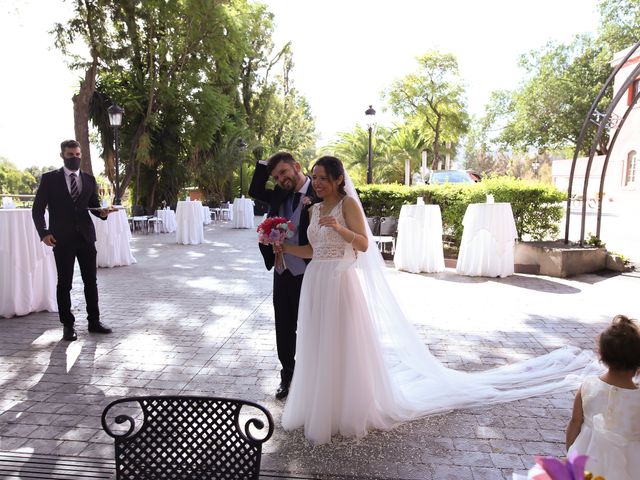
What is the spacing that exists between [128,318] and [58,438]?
315cm

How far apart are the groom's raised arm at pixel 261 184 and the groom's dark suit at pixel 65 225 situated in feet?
8.35

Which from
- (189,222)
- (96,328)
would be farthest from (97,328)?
(189,222)

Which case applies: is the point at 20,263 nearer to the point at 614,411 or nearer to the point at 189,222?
the point at 614,411

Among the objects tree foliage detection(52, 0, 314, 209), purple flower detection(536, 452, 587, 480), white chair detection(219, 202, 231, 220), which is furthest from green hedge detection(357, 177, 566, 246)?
white chair detection(219, 202, 231, 220)

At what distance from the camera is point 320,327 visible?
3.12 meters

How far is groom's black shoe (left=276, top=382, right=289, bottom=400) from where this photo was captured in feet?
12.3

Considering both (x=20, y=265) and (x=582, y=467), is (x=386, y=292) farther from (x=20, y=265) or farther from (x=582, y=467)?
(x=20, y=265)

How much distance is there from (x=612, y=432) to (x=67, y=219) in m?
5.17

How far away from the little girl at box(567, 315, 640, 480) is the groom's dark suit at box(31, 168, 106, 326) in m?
4.95

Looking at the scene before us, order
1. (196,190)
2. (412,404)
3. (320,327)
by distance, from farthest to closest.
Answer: (196,190) → (412,404) → (320,327)

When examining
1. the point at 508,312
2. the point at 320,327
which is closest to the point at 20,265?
the point at 320,327

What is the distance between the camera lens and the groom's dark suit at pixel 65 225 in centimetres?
515

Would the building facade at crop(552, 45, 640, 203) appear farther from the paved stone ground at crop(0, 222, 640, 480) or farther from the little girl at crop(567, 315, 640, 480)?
the little girl at crop(567, 315, 640, 480)

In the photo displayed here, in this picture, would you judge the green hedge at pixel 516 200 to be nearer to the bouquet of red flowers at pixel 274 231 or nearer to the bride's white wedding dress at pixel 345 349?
the bride's white wedding dress at pixel 345 349
